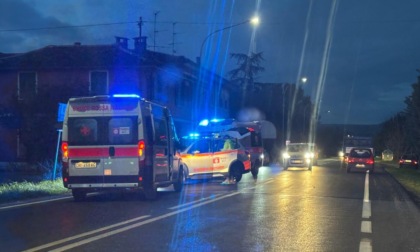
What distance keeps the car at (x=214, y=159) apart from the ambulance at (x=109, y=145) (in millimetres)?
7319

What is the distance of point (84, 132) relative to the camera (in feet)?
43.4

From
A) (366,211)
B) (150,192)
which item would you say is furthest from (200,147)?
(366,211)

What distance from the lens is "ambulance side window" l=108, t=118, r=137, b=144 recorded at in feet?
42.9

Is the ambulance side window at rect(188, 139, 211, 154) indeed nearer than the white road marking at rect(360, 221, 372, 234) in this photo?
No

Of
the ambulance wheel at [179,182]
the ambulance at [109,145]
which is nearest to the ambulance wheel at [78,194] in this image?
the ambulance at [109,145]

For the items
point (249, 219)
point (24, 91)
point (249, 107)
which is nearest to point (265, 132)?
point (24, 91)

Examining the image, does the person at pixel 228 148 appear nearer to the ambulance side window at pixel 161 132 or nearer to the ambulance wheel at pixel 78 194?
the ambulance side window at pixel 161 132

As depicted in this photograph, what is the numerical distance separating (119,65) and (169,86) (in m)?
4.94

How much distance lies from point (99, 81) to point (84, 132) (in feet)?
75.3

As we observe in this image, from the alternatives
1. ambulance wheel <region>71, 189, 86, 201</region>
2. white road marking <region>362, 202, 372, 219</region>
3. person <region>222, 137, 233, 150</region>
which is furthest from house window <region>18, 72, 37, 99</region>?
white road marking <region>362, 202, 372, 219</region>

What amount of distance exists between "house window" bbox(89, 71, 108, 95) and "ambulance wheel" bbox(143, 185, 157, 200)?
2276 cm

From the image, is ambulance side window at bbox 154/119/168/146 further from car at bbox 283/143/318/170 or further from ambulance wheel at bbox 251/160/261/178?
car at bbox 283/143/318/170

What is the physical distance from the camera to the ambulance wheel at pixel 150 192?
1319 centimetres

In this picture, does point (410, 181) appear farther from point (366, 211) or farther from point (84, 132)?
point (84, 132)
